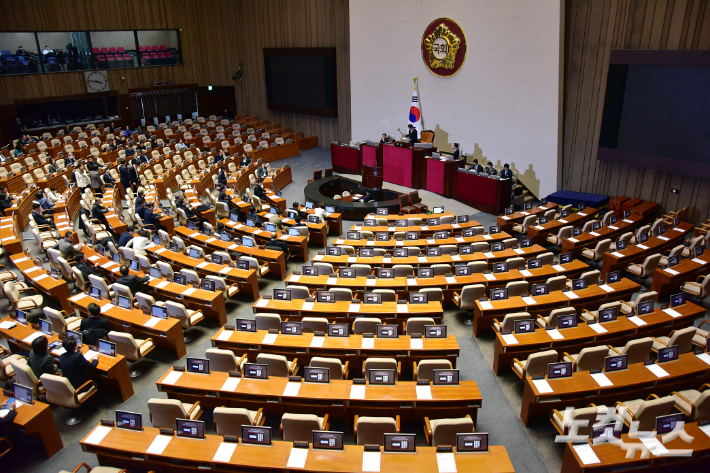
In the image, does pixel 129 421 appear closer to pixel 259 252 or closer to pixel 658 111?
pixel 259 252

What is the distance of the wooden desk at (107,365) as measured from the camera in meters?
7.18

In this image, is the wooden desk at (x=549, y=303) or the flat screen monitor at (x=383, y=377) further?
the wooden desk at (x=549, y=303)

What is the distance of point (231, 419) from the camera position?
230 inches

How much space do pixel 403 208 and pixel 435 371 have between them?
10140 mm

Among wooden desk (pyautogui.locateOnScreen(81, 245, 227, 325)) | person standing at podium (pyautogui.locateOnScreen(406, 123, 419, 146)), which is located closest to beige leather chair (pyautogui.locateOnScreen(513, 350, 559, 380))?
wooden desk (pyautogui.locateOnScreen(81, 245, 227, 325))

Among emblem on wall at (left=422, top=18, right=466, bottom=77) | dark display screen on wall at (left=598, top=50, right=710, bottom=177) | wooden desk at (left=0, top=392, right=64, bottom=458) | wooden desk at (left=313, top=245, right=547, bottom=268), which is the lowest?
wooden desk at (left=0, top=392, right=64, bottom=458)

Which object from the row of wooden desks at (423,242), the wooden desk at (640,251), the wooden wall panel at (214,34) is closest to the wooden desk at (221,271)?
the row of wooden desks at (423,242)

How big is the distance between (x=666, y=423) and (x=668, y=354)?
1637mm

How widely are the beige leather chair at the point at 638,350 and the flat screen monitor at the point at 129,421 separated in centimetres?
630

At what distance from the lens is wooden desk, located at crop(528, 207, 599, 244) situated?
12.6m

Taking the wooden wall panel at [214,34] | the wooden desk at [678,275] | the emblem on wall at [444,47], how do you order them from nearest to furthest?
the wooden desk at [678,275], the emblem on wall at [444,47], the wooden wall panel at [214,34]

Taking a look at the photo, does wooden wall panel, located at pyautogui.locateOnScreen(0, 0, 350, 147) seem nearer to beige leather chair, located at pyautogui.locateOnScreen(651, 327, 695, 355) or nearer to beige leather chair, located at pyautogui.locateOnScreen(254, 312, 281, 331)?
beige leather chair, located at pyautogui.locateOnScreen(254, 312, 281, 331)

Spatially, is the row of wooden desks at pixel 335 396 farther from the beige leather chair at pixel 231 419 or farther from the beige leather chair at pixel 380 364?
the beige leather chair at pixel 231 419

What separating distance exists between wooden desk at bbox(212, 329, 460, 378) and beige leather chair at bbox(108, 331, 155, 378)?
4.37ft
